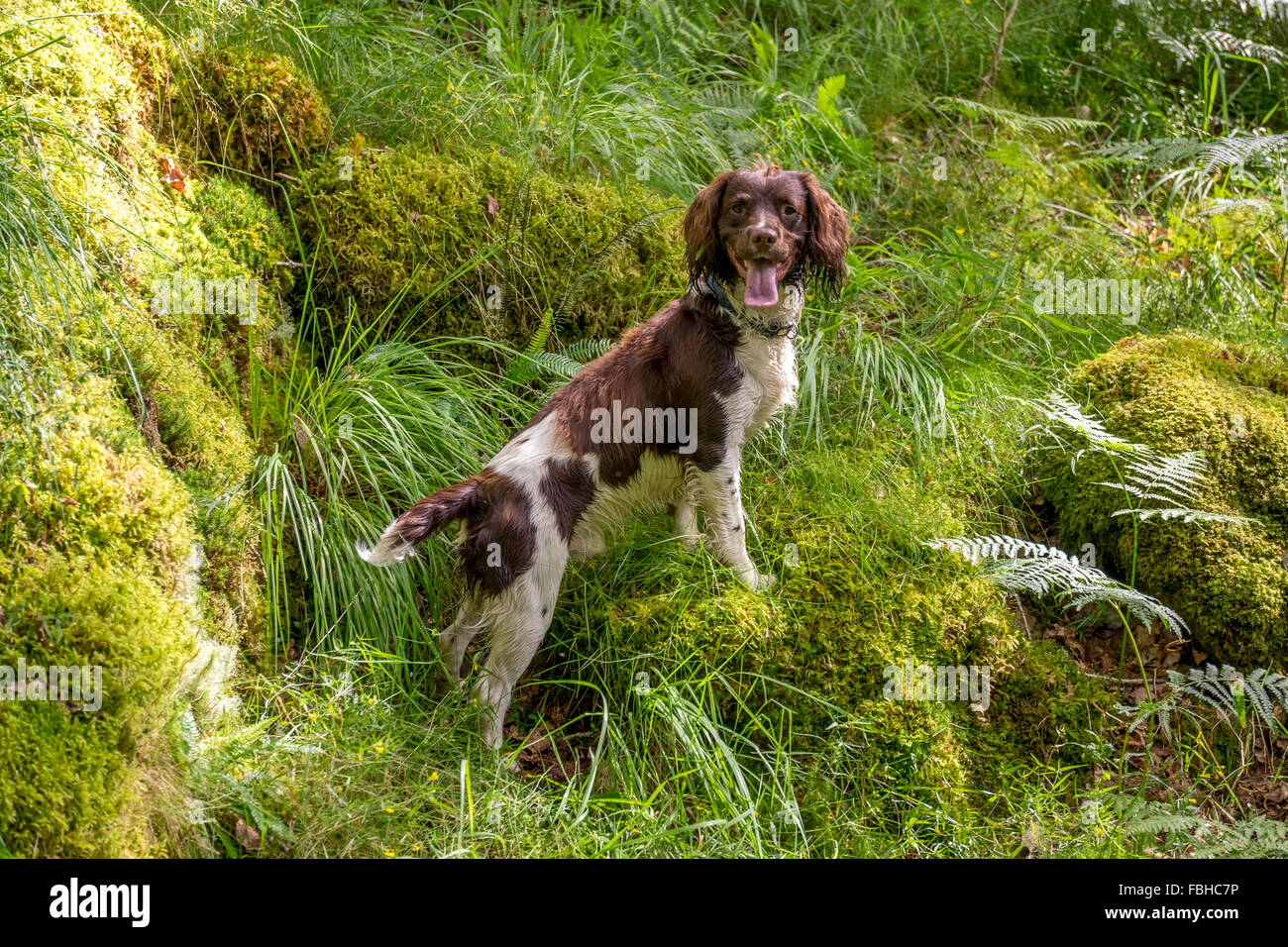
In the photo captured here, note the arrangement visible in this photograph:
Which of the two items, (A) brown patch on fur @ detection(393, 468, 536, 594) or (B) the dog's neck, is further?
(B) the dog's neck

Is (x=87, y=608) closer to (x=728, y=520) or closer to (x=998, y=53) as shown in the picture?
(x=728, y=520)

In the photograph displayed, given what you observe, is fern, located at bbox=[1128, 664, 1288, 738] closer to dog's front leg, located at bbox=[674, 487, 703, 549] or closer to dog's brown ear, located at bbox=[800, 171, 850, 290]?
dog's front leg, located at bbox=[674, 487, 703, 549]

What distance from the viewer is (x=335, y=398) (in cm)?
404

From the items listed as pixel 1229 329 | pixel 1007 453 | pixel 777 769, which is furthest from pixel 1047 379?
pixel 777 769

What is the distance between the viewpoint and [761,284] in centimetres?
365

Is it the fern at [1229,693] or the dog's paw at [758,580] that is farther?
the dog's paw at [758,580]

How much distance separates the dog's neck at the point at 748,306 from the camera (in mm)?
3820

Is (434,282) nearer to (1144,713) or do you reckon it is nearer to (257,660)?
(257,660)

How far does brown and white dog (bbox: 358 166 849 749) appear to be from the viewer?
3576 mm

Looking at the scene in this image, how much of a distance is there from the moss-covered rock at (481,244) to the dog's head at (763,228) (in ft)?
3.25

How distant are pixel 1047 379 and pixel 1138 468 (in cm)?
87

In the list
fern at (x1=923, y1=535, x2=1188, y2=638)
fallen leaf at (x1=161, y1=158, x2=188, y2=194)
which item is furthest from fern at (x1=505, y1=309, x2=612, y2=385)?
fern at (x1=923, y1=535, x2=1188, y2=638)

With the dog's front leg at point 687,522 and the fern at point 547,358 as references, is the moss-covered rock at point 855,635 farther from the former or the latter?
the fern at point 547,358

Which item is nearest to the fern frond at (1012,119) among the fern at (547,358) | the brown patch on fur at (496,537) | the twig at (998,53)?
the twig at (998,53)
